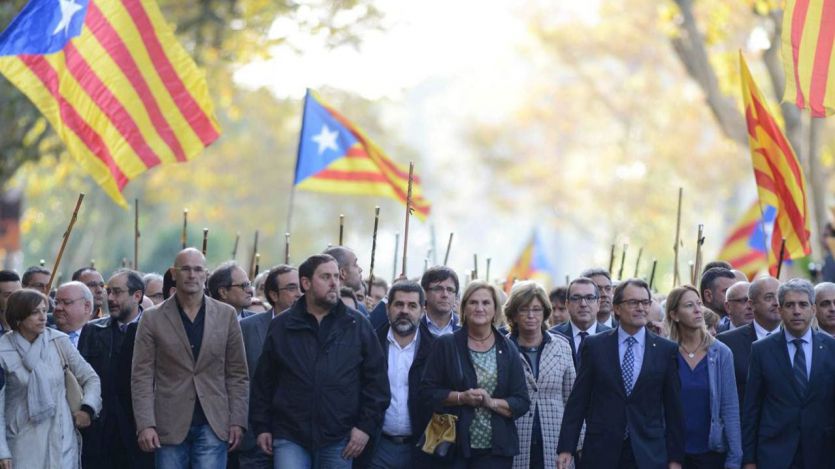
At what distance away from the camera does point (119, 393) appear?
13359 millimetres

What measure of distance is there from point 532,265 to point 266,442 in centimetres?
1711

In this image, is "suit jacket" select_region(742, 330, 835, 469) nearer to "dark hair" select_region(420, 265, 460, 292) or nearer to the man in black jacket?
"dark hair" select_region(420, 265, 460, 292)

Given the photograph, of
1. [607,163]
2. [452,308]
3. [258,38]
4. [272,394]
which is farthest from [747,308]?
[607,163]

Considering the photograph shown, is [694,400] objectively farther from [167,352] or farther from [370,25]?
[370,25]

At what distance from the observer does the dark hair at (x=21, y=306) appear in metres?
12.6

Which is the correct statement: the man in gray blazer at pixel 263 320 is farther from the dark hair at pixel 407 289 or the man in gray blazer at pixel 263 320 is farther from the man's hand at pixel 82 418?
the man's hand at pixel 82 418

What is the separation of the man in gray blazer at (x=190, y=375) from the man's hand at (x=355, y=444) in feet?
2.62

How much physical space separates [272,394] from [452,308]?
1649 mm

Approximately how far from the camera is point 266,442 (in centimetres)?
1238

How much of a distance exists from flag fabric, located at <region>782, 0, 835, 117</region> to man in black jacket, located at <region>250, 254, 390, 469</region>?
183 inches

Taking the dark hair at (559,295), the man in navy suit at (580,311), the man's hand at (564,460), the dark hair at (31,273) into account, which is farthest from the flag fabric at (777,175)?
the dark hair at (31,273)

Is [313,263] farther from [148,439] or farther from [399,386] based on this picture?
[148,439]

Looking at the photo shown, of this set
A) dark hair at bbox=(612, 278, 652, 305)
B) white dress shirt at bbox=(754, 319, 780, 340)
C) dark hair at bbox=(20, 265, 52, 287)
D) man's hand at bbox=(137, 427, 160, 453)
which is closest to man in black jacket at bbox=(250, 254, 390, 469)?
man's hand at bbox=(137, 427, 160, 453)

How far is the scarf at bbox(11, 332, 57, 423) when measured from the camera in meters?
12.5
